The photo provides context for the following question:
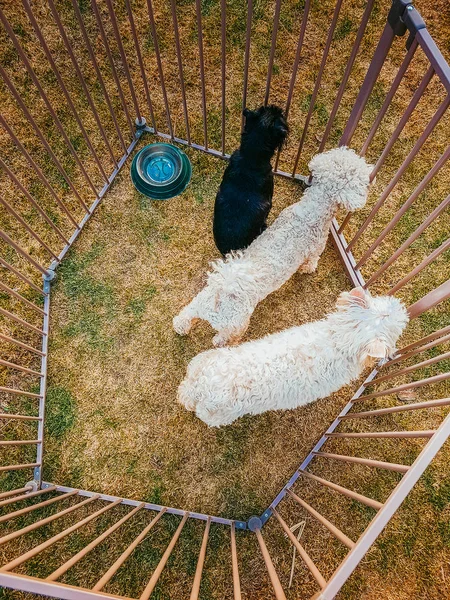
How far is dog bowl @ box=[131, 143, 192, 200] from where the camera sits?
3.17 m

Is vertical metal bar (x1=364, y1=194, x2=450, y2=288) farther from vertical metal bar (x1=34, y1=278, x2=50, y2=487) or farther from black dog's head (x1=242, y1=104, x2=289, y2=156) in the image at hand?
vertical metal bar (x1=34, y1=278, x2=50, y2=487)

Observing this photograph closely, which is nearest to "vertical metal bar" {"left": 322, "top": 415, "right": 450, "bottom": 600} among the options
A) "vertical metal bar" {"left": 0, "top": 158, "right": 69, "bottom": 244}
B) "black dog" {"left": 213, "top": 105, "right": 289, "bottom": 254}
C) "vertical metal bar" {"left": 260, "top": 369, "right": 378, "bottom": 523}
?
"vertical metal bar" {"left": 260, "top": 369, "right": 378, "bottom": 523}

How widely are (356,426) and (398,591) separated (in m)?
1.09

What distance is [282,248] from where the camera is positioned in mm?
2697

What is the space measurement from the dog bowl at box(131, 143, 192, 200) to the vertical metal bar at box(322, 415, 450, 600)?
95.3 inches

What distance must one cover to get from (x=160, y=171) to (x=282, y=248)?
1239mm

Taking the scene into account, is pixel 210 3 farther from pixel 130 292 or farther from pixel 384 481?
pixel 384 481

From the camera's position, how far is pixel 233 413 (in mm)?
2453

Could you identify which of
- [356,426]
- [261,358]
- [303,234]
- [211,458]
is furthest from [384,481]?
[303,234]

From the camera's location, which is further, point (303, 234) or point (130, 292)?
point (130, 292)

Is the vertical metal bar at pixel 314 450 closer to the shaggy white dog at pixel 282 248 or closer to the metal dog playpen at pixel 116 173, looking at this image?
the metal dog playpen at pixel 116 173

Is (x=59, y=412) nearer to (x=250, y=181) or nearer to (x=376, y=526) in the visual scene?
(x=250, y=181)

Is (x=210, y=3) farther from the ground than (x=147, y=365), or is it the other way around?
(x=210, y=3)

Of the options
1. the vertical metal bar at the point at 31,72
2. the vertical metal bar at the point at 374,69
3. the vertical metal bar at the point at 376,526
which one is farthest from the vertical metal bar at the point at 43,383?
the vertical metal bar at the point at 374,69
